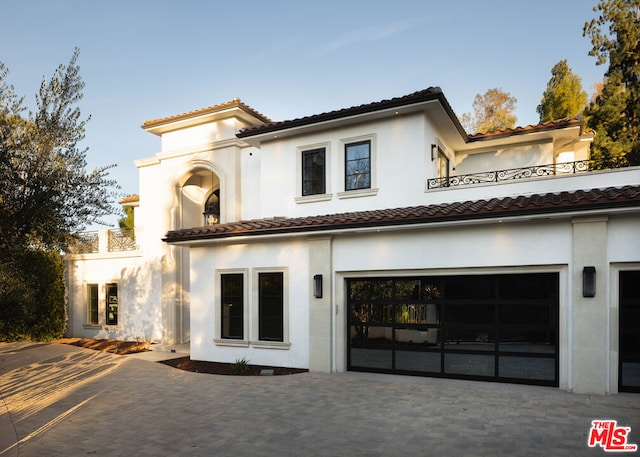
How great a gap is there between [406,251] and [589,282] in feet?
12.4

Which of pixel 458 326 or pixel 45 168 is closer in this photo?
pixel 45 168

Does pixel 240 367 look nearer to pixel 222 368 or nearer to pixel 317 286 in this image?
pixel 222 368

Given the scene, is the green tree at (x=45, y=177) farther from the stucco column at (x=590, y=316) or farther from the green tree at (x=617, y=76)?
the green tree at (x=617, y=76)

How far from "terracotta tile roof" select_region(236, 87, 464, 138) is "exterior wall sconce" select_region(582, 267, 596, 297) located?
5.77 meters

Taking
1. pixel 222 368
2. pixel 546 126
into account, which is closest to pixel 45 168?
pixel 222 368

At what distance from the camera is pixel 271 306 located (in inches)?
462

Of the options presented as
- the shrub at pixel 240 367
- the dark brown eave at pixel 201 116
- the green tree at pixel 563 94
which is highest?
the green tree at pixel 563 94

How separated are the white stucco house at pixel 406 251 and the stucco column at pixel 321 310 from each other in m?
0.04

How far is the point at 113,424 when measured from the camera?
279 inches

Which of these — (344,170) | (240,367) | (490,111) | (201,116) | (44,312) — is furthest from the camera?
(490,111)

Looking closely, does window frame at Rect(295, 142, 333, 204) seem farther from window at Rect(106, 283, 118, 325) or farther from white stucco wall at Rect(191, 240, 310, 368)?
window at Rect(106, 283, 118, 325)

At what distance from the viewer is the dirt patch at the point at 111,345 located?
15389 millimetres

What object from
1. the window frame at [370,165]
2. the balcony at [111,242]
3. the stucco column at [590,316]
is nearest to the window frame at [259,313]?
the window frame at [370,165]

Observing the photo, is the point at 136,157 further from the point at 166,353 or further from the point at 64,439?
the point at 64,439
